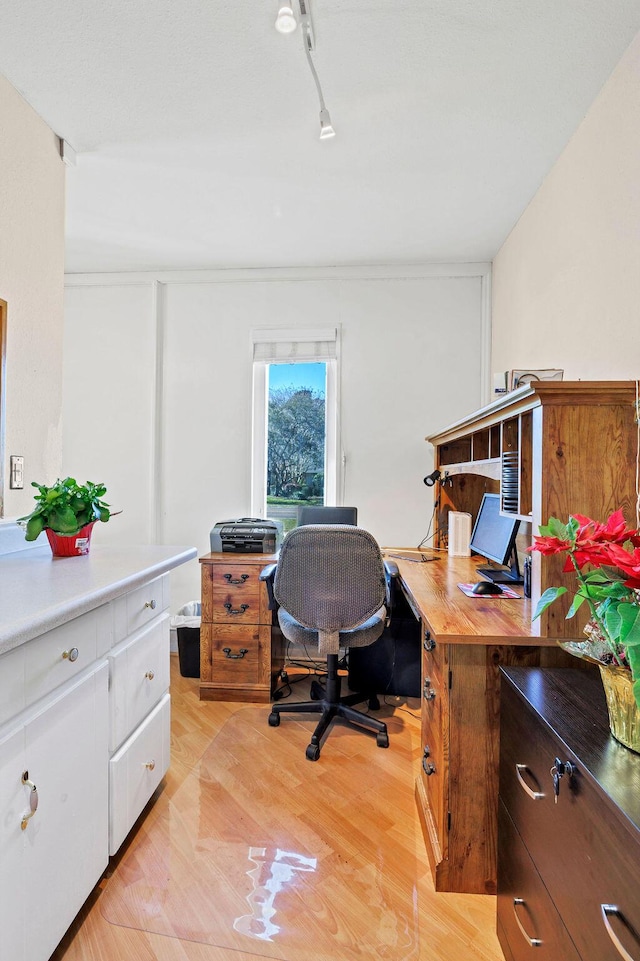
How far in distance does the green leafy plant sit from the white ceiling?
1460mm

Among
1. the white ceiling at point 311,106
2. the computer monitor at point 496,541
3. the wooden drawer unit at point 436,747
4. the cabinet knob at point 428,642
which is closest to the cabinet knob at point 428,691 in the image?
the wooden drawer unit at point 436,747

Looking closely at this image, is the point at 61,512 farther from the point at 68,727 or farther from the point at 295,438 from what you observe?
the point at 295,438

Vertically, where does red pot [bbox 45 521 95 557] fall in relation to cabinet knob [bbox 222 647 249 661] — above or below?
above

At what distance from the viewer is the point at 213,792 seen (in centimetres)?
182

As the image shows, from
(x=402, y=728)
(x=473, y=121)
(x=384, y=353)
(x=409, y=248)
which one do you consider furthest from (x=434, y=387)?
(x=402, y=728)

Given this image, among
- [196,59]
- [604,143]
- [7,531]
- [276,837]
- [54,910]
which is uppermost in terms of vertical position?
[196,59]

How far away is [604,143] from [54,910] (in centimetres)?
272

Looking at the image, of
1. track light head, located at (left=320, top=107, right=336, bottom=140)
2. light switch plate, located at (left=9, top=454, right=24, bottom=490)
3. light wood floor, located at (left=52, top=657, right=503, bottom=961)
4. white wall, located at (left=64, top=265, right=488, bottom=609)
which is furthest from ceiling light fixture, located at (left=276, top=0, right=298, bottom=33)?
light wood floor, located at (left=52, top=657, right=503, bottom=961)

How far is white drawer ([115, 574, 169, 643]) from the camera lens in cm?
144

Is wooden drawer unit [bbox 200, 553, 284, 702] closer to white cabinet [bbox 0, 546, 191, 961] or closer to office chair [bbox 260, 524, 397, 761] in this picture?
office chair [bbox 260, 524, 397, 761]

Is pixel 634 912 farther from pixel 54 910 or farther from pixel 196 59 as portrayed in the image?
pixel 196 59

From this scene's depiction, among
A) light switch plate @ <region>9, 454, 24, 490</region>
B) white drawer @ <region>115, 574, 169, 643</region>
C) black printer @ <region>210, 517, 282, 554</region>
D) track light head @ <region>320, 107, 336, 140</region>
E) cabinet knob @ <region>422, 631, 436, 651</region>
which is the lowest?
cabinet knob @ <region>422, 631, 436, 651</region>

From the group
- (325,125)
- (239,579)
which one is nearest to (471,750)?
(239,579)

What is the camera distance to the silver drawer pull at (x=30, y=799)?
3.20 feet
